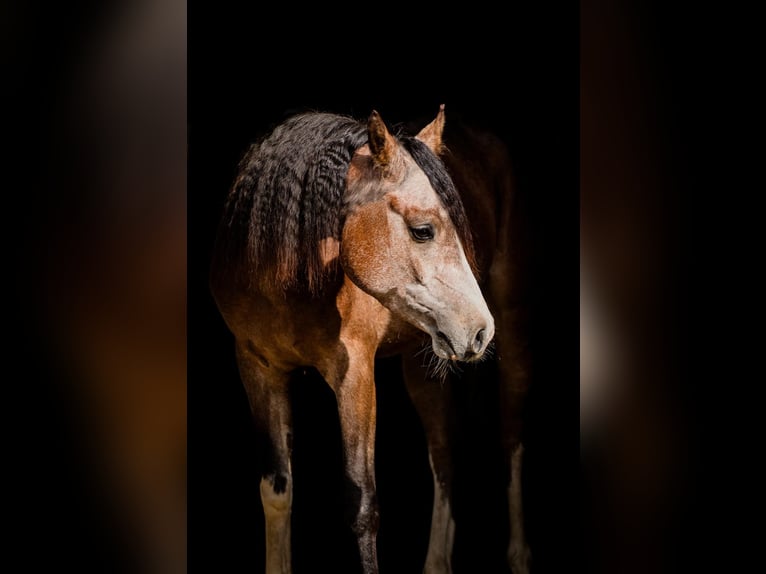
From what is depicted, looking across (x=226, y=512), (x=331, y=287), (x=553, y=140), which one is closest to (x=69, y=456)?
(x=226, y=512)

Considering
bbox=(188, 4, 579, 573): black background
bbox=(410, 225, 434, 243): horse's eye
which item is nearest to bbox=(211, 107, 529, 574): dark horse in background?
bbox=(410, 225, 434, 243): horse's eye

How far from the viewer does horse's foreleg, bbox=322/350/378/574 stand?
7.82ft

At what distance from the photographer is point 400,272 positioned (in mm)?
2262

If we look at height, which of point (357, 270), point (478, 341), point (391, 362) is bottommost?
point (391, 362)

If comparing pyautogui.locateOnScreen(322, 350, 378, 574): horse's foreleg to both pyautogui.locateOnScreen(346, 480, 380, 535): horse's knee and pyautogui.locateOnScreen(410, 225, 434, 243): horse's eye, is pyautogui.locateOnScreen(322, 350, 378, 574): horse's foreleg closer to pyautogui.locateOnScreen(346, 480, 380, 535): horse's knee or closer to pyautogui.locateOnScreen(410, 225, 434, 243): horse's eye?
pyautogui.locateOnScreen(346, 480, 380, 535): horse's knee

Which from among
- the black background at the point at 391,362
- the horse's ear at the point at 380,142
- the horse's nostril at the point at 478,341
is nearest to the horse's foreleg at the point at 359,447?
the black background at the point at 391,362

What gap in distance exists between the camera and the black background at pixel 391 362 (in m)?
2.66

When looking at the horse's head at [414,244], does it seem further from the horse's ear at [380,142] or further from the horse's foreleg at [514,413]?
the horse's foreleg at [514,413]

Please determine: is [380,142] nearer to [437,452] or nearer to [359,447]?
[359,447]

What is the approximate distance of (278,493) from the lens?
2.54 m

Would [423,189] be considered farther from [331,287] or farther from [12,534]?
[12,534]

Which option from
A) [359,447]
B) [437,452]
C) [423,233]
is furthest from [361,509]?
[423,233]

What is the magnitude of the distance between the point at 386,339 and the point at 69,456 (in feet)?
2.89

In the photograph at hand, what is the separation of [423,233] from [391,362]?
0.76m
